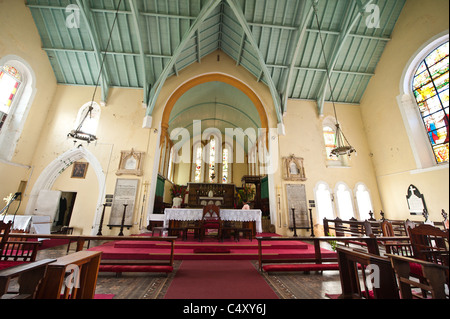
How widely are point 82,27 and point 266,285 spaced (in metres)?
10.9

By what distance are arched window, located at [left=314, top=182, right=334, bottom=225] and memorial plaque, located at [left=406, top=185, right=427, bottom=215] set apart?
2.62 m

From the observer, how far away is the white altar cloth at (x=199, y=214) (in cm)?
581

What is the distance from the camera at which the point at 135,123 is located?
8.62 m

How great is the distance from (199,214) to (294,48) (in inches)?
314

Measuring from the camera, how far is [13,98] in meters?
7.12

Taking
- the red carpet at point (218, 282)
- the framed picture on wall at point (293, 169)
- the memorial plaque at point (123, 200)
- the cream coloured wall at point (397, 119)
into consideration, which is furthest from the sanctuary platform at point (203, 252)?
the cream coloured wall at point (397, 119)

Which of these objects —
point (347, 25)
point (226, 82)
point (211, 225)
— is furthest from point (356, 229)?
point (226, 82)

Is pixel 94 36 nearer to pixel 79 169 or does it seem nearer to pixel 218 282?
pixel 79 169

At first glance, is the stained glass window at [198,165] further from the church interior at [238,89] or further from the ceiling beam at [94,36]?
the ceiling beam at [94,36]

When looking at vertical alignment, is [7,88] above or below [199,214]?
above

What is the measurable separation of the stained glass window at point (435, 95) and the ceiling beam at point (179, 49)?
7.93 metres

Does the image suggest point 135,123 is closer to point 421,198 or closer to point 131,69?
point 131,69

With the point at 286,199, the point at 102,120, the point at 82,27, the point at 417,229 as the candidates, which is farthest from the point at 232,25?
the point at 417,229
